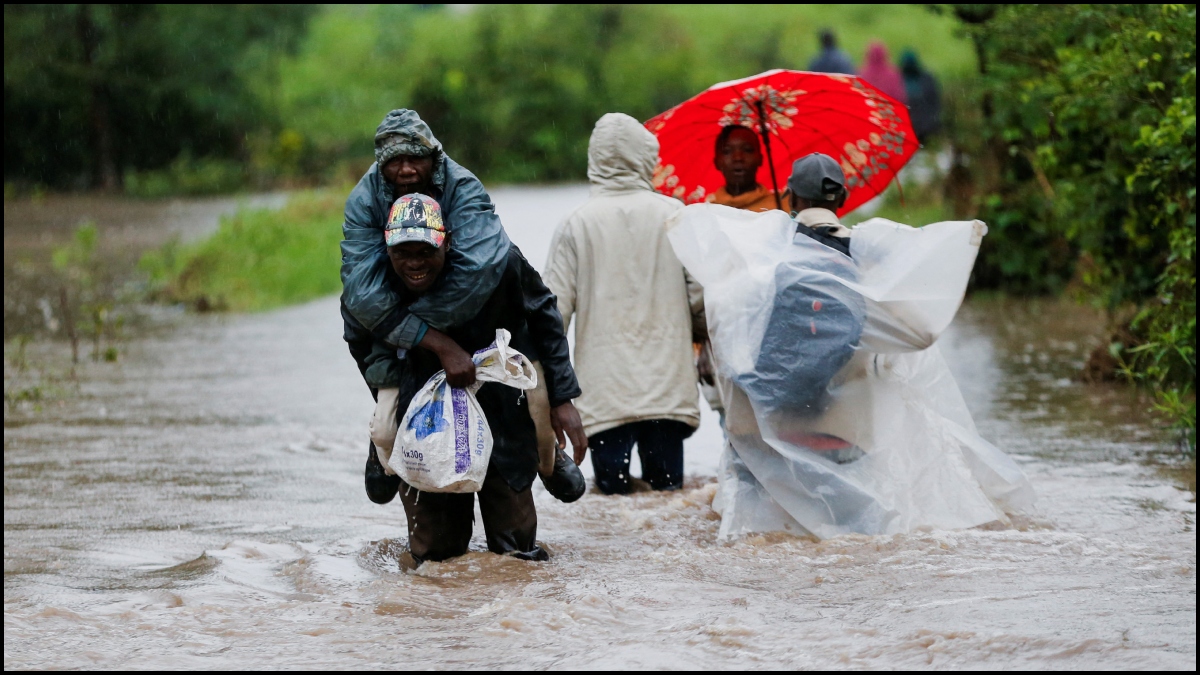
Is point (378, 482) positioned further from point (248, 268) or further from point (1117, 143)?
point (248, 268)

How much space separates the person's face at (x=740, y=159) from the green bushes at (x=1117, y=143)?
178 cm

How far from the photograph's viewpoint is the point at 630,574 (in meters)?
5.46

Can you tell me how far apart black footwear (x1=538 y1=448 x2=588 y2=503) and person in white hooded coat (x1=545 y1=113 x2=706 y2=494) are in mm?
1223

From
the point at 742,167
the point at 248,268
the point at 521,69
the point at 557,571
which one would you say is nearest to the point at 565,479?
the point at 557,571

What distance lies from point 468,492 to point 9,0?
82.8 feet

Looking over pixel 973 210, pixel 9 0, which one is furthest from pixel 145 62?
pixel 973 210

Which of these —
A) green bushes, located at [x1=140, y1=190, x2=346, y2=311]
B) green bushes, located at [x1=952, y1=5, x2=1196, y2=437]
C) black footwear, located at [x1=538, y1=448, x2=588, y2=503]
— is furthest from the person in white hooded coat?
green bushes, located at [x1=140, y1=190, x2=346, y2=311]

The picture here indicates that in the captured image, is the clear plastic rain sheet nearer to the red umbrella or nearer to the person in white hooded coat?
the person in white hooded coat

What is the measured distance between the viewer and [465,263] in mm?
4922

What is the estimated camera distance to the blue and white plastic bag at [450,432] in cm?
488

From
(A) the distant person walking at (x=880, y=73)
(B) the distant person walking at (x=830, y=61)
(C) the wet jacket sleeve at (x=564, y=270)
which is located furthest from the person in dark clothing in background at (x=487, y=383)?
(A) the distant person walking at (x=880, y=73)

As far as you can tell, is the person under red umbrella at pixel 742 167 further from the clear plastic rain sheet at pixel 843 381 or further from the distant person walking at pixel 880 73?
the distant person walking at pixel 880 73

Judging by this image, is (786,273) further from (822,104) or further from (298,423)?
(298,423)

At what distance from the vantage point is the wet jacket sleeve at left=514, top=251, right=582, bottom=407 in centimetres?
518
